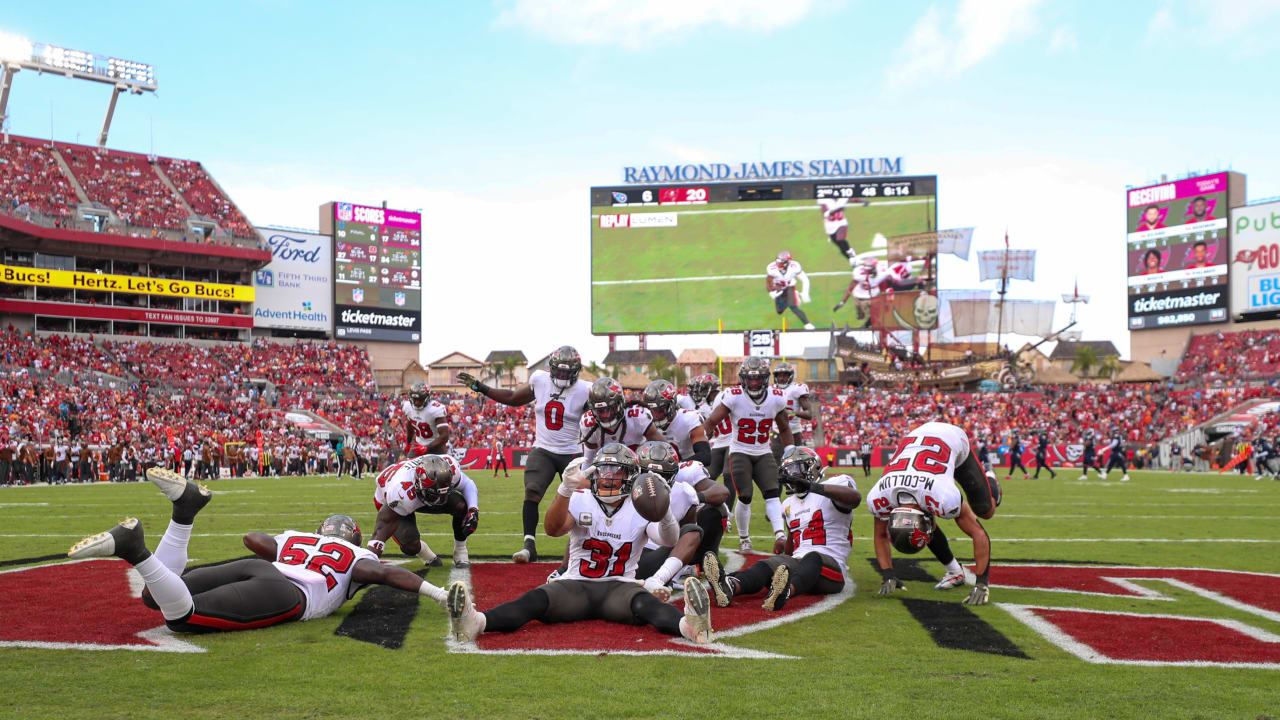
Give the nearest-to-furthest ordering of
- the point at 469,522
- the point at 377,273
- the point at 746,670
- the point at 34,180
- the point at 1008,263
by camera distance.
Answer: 1. the point at 746,670
2. the point at 469,522
3. the point at 34,180
4. the point at 377,273
5. the point at 1008,263

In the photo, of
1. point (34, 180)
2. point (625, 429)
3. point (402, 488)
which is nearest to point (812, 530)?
point (625, 429)

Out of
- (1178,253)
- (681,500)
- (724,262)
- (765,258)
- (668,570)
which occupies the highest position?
(1178,253)

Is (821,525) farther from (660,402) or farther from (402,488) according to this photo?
(402,488)

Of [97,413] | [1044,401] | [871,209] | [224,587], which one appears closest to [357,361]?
[97,413]

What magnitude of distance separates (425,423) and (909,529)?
755 cm

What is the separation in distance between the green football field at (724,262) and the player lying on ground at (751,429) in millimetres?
48013

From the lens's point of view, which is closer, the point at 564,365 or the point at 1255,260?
the point at 564,365

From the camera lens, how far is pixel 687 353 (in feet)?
380

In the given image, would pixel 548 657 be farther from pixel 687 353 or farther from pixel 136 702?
pixel 687 353

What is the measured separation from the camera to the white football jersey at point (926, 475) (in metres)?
7.88

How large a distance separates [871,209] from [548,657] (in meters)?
57.2

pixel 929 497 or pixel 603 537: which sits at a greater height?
pixel 929 497

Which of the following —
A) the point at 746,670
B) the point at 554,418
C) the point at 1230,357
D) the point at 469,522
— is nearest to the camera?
the point at 746,670

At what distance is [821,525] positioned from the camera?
28.3ft
